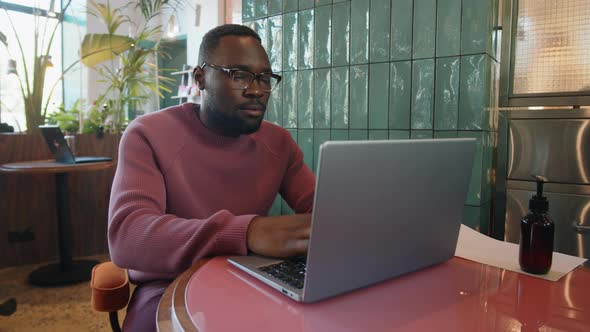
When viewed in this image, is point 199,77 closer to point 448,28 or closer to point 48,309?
point 448,28

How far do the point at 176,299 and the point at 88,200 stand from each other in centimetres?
311

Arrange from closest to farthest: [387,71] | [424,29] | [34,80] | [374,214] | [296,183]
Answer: [374,214] < [296,183] < [424,29] < [387,71] < [34,80]

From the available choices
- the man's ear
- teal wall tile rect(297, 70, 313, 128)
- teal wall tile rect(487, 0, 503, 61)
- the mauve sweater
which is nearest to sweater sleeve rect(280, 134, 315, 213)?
the mauve sweater

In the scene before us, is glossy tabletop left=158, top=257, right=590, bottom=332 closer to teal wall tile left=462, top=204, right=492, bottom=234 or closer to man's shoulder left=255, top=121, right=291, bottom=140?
man's shoulder left=255, top=121, right=291, bottom=140

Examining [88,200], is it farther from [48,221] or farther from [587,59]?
[587,59]

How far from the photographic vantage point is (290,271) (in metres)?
0.67

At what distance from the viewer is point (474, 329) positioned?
0.52 m

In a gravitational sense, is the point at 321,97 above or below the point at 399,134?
above

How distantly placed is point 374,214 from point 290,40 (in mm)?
1563

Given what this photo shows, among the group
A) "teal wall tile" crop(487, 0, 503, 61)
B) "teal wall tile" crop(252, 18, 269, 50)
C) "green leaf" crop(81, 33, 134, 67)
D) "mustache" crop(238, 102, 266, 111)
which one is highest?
"green leaf" crop(81, 33, 134, 67)

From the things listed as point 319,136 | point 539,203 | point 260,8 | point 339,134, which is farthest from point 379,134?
point 539,203

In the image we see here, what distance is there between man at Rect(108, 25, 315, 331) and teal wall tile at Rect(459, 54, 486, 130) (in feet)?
2.04

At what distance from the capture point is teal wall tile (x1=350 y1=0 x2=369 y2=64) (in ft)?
5.70

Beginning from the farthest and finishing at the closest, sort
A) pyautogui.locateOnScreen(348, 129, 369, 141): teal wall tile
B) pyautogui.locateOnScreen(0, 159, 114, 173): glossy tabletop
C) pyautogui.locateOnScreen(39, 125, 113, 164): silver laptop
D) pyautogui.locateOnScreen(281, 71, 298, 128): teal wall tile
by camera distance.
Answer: pyautogui.locateOnScreen(39, 125, 113, 164): silver laptop
pyautogui.locateOnScreen(0, 159, 114, 173): glossy tabletop
pyautogui.locateOnScreen(281, 71, 298, 128): teal wall tile
pyautogui.locateOnScreen(348, 129, 369, 141): teal wall tile
